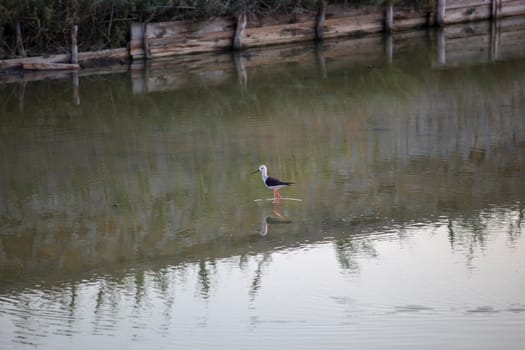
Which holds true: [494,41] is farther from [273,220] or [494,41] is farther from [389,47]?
[273,220]

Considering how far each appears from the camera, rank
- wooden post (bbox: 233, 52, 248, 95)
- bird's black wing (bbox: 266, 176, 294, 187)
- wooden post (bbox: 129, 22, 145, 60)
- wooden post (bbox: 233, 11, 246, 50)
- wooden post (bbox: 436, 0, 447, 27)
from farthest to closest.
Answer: wooden post (bbox: 436, 0, 447, 27), wooden post (bbox: 233, 11, 246, 50), wooden post (bbox: 129, 22, 145, 60), wooden post (bbox: 233, 52, 248, 95), bird's black wing (bbox: 266, 176, 294, 187)

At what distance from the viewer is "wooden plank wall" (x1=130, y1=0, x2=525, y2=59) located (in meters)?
21.2

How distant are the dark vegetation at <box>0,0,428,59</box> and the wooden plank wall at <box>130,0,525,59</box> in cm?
34

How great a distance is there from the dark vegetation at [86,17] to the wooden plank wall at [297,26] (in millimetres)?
343

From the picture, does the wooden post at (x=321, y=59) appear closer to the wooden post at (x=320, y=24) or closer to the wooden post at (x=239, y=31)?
the wooden post at (x=320, y=24)

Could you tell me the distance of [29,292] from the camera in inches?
307

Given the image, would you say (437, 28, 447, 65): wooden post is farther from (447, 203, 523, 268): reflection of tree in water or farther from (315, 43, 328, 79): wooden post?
(447, 203, 523, 268): reflection of tree in water

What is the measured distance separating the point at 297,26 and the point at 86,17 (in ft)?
18.2

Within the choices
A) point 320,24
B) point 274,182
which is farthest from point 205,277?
point 320,24

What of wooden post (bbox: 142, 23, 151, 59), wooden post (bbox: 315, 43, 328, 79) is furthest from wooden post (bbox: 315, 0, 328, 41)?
wooden post (bbox: 142, 23, 151, 59)

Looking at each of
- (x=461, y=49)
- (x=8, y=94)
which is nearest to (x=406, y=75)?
(x=461, y=49)

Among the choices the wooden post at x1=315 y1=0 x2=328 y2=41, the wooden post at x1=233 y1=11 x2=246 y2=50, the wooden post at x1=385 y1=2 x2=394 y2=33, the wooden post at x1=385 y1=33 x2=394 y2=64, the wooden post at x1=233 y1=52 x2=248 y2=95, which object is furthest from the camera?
the wooden post at x1=385 y1=2 x2=394 y2=33

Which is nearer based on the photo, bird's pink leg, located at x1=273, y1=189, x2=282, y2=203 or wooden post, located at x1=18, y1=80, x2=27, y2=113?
bird's pink leg, located at x1=273, y1=189, x2=282, y2=203

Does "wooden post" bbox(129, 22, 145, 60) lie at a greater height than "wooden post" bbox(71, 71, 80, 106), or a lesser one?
greater
